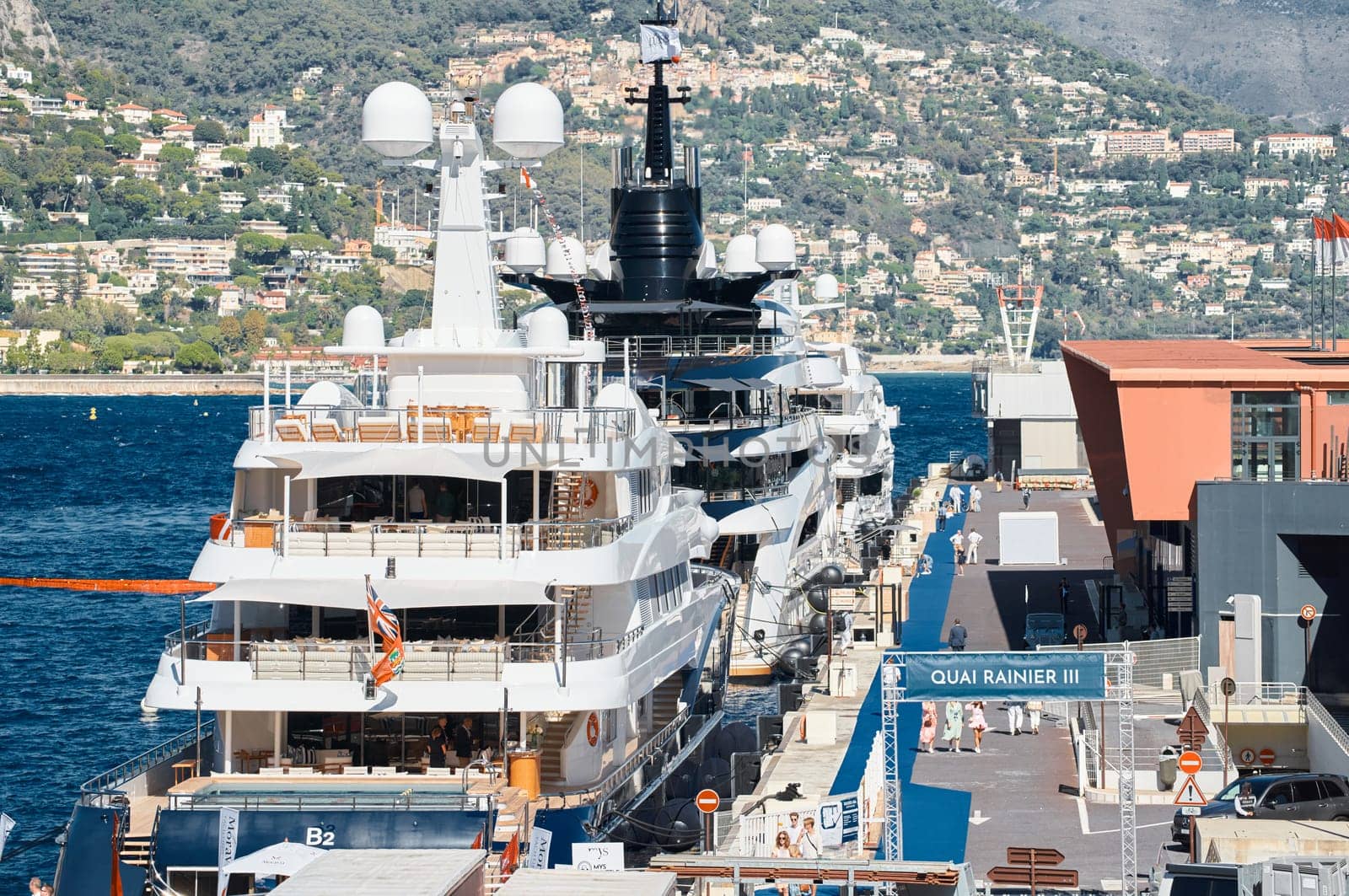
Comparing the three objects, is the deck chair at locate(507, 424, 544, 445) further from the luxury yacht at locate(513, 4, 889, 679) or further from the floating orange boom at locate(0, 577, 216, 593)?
the luxury yacht at locate(513, 4, 889, 679)

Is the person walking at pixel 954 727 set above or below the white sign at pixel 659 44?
below

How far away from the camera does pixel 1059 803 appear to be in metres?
33.8

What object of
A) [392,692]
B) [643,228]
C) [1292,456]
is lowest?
[392,692]


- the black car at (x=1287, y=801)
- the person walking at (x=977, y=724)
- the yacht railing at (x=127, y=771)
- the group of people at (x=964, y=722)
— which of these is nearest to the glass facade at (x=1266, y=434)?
the group of people at (x=964, y=722)

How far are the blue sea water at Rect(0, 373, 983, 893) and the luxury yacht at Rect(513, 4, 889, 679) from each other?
5311 mm

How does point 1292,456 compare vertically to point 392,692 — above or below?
above

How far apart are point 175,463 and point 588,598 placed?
142 metres

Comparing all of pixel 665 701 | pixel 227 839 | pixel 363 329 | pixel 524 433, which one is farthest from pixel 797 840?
pixel 363 329

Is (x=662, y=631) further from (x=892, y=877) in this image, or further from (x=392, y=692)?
(x=892, y=877)

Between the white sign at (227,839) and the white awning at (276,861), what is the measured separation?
0.23 meters

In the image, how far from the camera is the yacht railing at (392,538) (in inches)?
1206

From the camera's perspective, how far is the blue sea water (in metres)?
49.1

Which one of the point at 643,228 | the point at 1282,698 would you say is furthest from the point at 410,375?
the point at 643,228

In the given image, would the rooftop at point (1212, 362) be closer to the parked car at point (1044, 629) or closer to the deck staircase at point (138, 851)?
the parked car at point (1044, 629)
